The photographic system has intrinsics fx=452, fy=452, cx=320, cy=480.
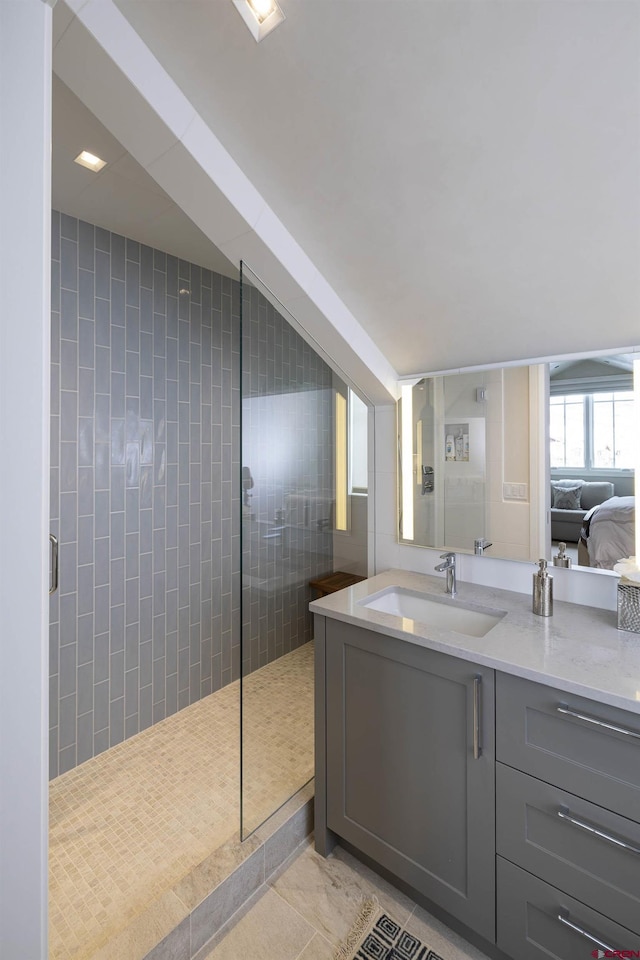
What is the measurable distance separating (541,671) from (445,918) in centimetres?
92

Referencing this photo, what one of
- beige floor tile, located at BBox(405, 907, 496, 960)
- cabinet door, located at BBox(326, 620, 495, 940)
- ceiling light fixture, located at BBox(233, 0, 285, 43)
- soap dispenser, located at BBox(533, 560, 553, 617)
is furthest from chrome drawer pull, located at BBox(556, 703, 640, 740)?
ceiling light fixture, located at BBox(233, 0, 285, 43)

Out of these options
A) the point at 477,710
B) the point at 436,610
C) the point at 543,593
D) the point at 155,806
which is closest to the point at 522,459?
the point at 543,593

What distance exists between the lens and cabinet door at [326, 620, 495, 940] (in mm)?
1243

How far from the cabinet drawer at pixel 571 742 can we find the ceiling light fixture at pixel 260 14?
1.62 m

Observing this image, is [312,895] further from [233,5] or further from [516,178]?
[233,5]

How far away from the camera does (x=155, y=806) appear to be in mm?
1788

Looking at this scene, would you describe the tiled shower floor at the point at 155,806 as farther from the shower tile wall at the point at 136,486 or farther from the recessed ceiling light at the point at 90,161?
the recessed ceiling light at the point at 90,161

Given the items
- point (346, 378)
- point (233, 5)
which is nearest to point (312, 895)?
point (346, 378)

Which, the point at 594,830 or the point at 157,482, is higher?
the point at 157,482

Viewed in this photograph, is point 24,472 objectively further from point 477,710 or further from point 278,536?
point 477,710

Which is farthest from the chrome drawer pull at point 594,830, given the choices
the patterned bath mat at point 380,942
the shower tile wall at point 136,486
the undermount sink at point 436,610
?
the shower tile wall at point 136,486

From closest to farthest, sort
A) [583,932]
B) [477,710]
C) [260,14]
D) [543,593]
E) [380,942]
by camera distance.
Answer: [260,14] < [583,932] < [477,710] < [380,942] < [543,593]

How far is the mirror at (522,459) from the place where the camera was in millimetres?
1519

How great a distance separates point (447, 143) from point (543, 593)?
1.33 meters
